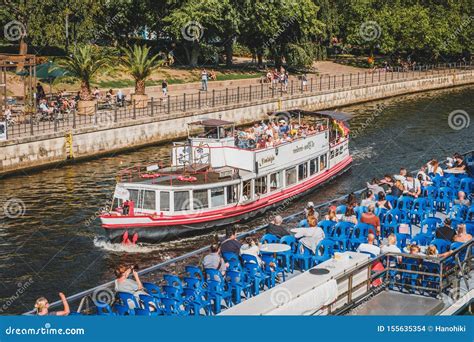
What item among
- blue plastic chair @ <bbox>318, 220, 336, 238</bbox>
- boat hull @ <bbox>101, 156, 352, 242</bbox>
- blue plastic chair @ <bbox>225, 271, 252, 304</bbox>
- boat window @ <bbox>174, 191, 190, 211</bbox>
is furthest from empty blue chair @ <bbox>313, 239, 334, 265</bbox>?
boat window @ <bbox>174, 191, 190, 211</bbox>

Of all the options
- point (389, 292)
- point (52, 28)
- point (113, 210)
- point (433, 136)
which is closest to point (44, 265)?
point (113, 210)

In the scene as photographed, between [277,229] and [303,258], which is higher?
[277,229]

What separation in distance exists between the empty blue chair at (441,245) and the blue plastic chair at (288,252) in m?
3.56

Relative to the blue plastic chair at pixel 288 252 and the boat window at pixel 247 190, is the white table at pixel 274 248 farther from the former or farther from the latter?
the boat window at pixel 247 190

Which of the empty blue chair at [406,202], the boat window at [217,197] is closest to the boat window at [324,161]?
the boat window at [217,197]

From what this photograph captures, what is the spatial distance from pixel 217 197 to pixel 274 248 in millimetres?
12832

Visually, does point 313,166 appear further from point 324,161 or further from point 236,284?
point 236,284

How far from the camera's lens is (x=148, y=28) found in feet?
255

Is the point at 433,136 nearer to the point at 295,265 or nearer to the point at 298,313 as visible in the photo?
the point at 295,265

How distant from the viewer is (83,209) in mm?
34656

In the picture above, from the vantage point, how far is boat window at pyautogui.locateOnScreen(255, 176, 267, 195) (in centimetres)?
3447

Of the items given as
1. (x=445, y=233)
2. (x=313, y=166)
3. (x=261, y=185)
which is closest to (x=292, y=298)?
(x=445, y=233)

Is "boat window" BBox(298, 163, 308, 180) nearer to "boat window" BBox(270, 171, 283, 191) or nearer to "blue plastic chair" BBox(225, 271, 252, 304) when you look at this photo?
"boat window" BBox(270, 171, 283, 191)

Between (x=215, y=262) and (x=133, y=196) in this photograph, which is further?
(x=133, y=196)
